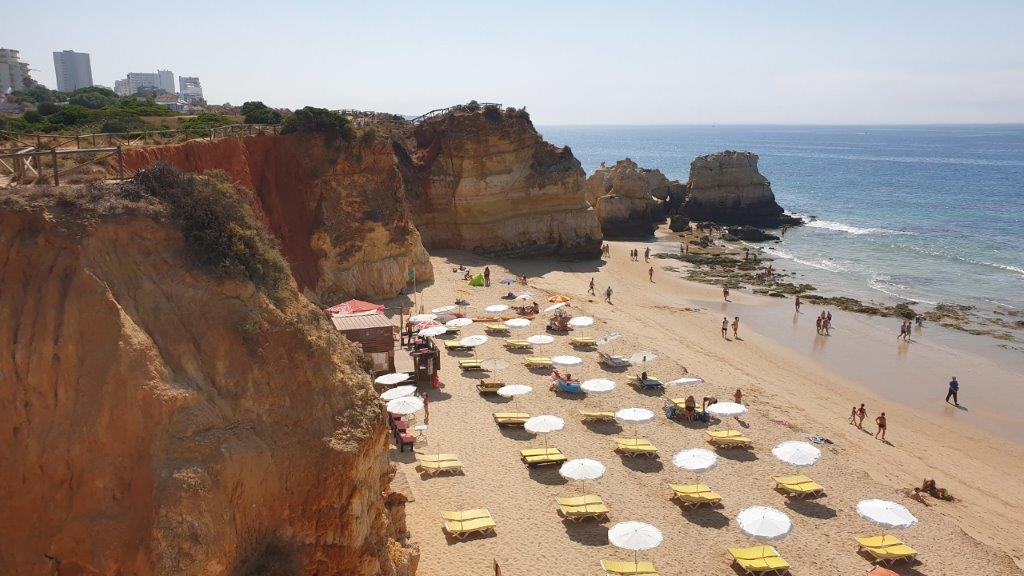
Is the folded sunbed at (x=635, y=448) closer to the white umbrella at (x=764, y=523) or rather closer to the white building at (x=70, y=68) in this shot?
the white umbrella at (x=764, y=523)

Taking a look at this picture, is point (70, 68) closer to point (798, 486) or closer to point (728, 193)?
point (728, 193)

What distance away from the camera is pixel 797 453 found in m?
18.1

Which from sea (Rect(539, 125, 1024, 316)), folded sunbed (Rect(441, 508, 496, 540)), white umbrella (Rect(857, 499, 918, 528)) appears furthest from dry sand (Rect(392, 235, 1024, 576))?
sea (Rect(539, 125, 1024, 316))

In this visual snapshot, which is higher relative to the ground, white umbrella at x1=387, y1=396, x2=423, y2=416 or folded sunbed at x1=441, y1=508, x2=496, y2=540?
white umbrella at x1=387, y1=396, x2=423, y2=416

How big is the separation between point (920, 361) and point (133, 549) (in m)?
30.5

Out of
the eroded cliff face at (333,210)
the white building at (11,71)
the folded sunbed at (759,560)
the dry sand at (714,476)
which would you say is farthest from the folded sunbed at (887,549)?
the white building at (11,71)

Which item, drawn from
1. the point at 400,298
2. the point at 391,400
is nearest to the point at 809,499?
the point at 391,400

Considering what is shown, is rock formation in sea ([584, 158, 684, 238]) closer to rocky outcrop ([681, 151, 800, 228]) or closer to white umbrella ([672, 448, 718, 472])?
rocky outcrop ([681, 151, 800, 228])

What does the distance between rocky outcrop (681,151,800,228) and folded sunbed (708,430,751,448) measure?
4505 cm

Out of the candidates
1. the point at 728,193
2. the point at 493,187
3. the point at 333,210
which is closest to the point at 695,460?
the point at 333,210

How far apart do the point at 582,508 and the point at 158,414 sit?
33.0 ft

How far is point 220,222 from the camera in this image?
34.2ft

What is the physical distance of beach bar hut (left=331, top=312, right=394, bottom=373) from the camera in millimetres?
22359

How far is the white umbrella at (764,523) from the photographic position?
14.7 metres
